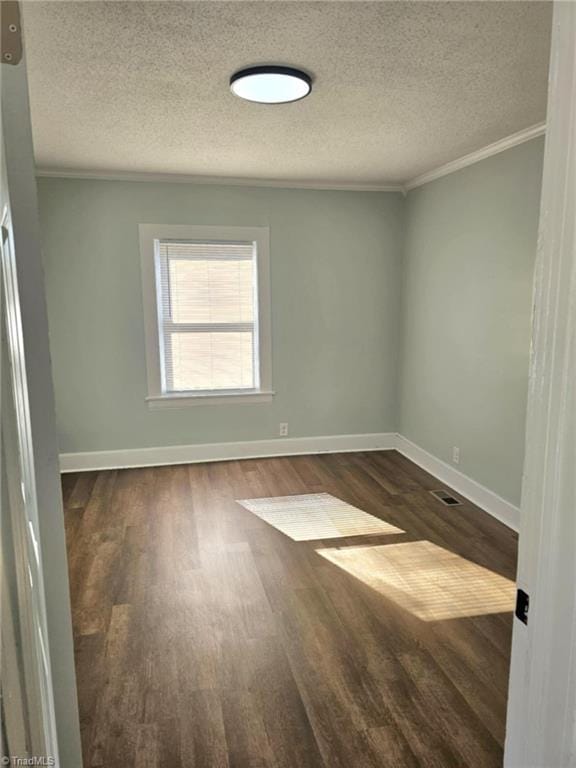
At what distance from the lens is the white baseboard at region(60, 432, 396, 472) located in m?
4.24

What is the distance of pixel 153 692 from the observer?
6.13 feet

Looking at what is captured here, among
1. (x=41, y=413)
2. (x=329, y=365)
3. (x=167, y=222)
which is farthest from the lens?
(x=329, y=365)

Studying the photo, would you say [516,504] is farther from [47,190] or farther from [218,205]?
[47,190]

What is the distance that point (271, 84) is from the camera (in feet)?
6.95

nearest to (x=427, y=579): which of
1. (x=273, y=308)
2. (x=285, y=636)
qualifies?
(x=285, y=636)

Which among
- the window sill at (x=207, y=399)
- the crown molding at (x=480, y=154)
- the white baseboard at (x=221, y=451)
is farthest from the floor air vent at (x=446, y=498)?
the crown molding at (x=480, y=154)

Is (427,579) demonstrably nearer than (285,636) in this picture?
No

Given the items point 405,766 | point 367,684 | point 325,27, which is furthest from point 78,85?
point 405,766

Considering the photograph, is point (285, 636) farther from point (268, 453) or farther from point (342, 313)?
point (342, 313)

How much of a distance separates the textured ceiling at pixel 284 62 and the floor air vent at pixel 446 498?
2470 mm

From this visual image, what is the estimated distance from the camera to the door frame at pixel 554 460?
72cm

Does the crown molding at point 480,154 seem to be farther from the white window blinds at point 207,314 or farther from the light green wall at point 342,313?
the white window blinds at point 207,314

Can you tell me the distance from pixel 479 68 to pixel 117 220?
293 cm

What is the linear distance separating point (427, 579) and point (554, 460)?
6.89 ft
